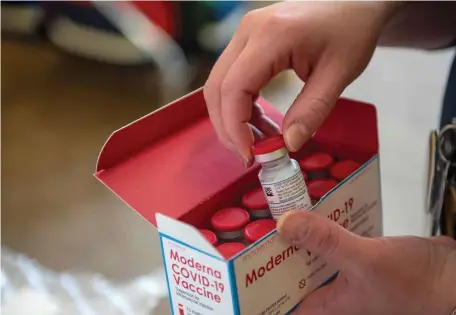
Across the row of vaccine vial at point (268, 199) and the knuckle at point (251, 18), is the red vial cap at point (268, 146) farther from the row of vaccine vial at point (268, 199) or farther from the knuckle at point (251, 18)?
the knuckle at point (251, 18)

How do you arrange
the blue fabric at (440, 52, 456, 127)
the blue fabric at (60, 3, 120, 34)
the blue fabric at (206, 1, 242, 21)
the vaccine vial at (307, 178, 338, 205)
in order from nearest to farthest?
the vaccine vial at (307, 178, 338, 205) < the blue fabric at (440, 52, 456, 127) < the blue fabric at (206, 1, 242, 21) < the blue fabric at (60, 3, 120, 34)

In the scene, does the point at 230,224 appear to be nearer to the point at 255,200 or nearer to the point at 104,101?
the point at 255,200

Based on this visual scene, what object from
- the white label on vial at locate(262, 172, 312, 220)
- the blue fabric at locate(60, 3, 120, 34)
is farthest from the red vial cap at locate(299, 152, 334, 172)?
the blue fabric at locate(60, 3, 120, 34)

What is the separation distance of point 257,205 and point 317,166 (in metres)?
0.09

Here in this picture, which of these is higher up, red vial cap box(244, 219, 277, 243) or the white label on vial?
the white label on vial

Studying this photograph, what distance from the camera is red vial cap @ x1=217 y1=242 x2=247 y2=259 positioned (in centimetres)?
54

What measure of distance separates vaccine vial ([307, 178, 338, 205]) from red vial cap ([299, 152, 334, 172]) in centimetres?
2

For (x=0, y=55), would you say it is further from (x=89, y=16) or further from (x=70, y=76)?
(x=89, y=16)

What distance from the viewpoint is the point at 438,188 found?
0.73 m

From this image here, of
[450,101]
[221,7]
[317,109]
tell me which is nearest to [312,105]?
[317,109]

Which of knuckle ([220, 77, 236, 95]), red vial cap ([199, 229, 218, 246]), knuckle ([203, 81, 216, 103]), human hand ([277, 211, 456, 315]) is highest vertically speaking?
knuckle ([220, 77, 236, 95])

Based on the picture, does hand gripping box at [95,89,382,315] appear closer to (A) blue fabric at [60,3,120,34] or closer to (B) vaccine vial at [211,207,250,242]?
(B) vaccine vial at [211,207,250,242]

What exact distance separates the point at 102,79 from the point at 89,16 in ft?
0.72

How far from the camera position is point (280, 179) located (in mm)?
547
